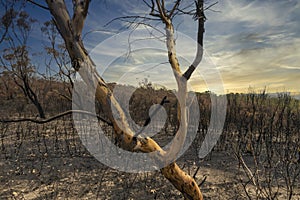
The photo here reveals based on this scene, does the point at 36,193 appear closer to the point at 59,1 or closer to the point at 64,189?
the point at 64,189

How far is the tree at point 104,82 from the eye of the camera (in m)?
1.64

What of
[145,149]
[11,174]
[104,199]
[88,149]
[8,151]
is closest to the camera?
[145,149]

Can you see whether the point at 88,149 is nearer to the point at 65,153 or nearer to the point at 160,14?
the point at 65,153

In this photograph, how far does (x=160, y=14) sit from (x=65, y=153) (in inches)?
135

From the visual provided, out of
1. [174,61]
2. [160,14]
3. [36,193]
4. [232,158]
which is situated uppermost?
[160,14]

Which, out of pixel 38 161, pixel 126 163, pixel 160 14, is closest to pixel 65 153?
pixel 38 161

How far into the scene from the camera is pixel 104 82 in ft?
5.84

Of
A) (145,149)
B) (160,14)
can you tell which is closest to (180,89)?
(145,149)

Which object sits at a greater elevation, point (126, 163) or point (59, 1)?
point (59, 1)

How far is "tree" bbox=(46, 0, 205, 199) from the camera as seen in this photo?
1.64 meters

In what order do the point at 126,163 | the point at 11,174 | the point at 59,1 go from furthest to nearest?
the point at 126,163, the point at 11,174, the point at 59,1

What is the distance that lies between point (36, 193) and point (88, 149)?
1.92 meters

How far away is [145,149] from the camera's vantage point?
1871 millimetres

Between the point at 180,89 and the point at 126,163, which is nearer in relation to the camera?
the point at 180,89
